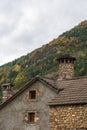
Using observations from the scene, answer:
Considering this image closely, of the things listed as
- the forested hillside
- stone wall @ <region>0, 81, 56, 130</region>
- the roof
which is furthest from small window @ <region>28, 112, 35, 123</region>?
the forested hillside

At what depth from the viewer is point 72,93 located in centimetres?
3183

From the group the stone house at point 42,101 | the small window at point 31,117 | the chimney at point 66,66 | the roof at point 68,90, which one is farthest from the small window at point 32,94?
the chimney at point 66,66

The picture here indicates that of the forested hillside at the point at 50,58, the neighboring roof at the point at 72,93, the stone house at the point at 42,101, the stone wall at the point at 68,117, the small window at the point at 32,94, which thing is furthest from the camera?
the forested hillside at the point at 50,58

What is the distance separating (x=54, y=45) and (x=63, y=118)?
110390 mm

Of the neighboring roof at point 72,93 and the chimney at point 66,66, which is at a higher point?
the chimney at point 66,66

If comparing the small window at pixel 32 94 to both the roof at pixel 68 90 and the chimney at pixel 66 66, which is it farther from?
the chimney at pixel 66 66

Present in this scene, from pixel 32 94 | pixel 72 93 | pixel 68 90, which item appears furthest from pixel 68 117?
pixel 32 94

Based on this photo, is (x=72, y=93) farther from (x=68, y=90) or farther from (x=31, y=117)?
(x=31, y=117)

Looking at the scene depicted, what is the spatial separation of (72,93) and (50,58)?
9269 centimetres

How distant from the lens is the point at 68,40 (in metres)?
138

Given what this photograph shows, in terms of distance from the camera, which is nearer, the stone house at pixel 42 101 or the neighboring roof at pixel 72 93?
the neighboring roof at pixel 72 93

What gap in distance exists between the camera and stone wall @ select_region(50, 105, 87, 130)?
95.6 ft

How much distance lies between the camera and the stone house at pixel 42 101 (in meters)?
30.8

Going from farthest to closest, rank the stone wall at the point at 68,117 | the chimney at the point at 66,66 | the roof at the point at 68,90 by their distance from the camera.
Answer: the chimney at the point at 66,66 < the roof at the point at 68,90 < the stone wall at the point at 68,117
